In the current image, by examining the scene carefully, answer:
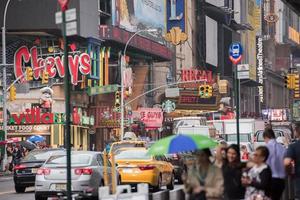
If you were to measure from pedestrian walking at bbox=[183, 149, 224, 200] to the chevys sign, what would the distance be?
63.1 m

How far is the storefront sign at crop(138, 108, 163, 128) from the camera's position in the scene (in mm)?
83750

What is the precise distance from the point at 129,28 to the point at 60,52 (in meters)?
13.1

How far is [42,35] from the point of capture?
253ft

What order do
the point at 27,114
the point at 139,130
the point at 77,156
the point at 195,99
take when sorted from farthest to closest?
the point at 195,99
the point at 139,130
the point at 27,114
the point at 77,156

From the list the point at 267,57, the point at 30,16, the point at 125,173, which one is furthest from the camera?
the point at 267,57

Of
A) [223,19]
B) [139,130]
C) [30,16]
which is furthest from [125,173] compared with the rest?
[223,19]

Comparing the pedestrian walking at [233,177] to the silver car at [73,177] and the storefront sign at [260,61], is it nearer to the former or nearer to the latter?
the silver car at [73,177]

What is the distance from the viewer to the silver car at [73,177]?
71.9 ft

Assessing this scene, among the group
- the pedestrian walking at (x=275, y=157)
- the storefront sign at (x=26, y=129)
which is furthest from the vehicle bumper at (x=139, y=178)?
the storefront sign at (x=26, y=129)

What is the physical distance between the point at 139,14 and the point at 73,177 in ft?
231

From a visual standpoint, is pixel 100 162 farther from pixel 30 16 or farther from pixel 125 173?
pixel 30 16

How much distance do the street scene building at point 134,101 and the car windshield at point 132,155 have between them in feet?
0.14

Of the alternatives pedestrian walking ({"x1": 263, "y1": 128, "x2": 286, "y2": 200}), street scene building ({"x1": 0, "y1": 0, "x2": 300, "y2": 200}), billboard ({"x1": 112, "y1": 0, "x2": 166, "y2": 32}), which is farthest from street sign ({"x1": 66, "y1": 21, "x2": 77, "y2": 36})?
billboard ({"x1": 112, "y1": 0, "x2": 166, "y2": 32})

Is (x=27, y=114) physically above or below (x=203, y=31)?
below
